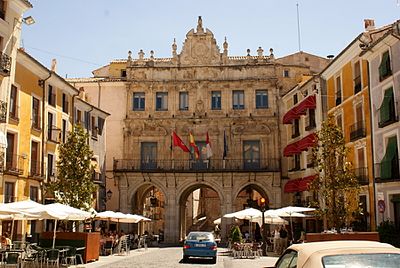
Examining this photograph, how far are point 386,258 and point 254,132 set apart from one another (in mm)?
36614

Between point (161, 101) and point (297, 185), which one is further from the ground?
point (161, 101)

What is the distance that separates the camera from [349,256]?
17.8ft

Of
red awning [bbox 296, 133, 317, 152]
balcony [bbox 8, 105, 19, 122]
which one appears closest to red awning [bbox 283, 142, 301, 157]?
red awning [bbox 296, 133, 317, 152]

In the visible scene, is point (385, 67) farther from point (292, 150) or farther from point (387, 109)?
point (292, 150)

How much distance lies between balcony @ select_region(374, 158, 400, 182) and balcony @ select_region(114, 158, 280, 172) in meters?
15.9

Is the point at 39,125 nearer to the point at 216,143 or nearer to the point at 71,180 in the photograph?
the point at 71,180

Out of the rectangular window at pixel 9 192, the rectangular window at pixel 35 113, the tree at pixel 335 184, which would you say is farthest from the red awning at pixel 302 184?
the rectangular window at pixel 9 192

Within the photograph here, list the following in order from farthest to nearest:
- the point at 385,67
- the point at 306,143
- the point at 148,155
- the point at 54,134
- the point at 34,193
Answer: the point at 148,155, the point at 306,143, the point at 54,134, the point at 34,193, the point at 385,67

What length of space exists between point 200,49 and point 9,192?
75.4 ft

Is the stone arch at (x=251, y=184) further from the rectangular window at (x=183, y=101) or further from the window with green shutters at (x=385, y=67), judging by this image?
the window with green shutters at (x=385, y=67)

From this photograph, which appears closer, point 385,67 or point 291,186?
point 385,67

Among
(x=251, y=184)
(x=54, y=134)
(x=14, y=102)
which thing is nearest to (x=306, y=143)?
(x=251, y=184)

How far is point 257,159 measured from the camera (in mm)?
41375

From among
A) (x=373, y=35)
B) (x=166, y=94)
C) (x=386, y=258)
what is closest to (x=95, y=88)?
(x=166, y=94)
